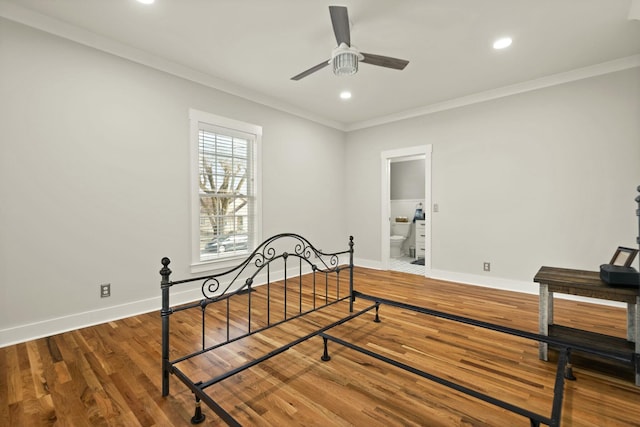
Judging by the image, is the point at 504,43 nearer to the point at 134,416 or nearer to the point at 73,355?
the point at 134,416

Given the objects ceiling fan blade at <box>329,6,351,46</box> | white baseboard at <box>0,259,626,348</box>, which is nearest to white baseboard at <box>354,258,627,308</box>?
white baseboard at <box>0,259,626,348</box>

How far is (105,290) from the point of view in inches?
118

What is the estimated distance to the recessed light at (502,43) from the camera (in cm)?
290

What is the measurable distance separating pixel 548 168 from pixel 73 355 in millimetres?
5487

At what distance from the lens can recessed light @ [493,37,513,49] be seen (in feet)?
9.53

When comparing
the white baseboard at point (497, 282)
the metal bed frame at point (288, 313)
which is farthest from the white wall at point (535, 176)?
the metal bed frame at point (288, 313)

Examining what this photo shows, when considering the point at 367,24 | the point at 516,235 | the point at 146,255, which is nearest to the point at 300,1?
the point at 367,24

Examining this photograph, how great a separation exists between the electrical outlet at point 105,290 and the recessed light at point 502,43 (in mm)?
4701

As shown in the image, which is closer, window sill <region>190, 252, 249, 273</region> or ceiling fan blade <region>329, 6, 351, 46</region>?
ceiling fan blade <region>329, 6, 351, 46</region>

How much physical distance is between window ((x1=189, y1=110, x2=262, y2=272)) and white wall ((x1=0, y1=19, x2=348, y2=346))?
0.14m

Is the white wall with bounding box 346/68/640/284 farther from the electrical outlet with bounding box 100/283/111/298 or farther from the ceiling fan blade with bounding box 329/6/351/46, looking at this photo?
the electrical outlet with bounding box 100/283/111/298

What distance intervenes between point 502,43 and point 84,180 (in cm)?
442

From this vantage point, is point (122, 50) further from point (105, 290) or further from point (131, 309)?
point (131, 309)

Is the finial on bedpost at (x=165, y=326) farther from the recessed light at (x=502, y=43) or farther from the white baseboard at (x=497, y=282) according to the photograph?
the white baseboard at (x=497, y=282)
